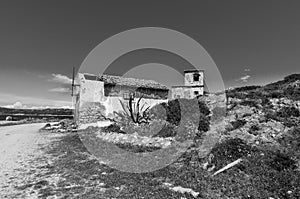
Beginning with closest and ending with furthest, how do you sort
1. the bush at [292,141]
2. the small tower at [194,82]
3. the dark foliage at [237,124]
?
the bush at [292,141]
the dark foliage at [237,124]
the small tower at [194,82]

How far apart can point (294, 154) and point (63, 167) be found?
8673 mm

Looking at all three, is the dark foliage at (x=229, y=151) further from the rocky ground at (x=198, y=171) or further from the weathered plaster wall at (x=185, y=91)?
the weathered plaster wall at (x=185, y=91)

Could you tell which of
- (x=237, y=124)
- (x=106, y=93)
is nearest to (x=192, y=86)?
(x=106, y=93)

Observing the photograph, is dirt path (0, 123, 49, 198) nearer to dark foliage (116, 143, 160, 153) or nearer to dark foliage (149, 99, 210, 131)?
dark foliage (116, 143, 160, 153)

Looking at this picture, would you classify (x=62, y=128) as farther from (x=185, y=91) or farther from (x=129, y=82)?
(x=185, y=91)

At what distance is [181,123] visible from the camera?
45.1 ft

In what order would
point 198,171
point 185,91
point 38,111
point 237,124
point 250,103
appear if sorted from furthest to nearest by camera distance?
point 38,111, point 185,91, point 250,103, point 237,124, point 198,171

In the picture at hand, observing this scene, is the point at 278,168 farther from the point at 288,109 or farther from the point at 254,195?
the point at 288,109

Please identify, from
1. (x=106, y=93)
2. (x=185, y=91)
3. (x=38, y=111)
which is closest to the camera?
(x=106, y=93)

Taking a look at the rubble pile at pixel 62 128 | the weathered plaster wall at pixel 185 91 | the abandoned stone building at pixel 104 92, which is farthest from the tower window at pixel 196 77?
the rubble pile at pixel 62 128

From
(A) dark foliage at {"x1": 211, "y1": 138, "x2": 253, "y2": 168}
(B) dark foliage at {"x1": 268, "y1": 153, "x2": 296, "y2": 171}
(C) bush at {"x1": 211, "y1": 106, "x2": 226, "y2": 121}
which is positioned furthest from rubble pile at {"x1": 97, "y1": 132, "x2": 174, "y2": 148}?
(B) dark foliage at {"x1": 268, "y1": 153, "x2": 296, "y2": 171}

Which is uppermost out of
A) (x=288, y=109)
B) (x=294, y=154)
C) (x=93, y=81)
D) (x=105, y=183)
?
(x=93, y=81)

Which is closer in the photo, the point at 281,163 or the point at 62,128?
the point at 281,163

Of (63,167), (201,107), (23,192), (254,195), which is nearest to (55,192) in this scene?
(23,192)
